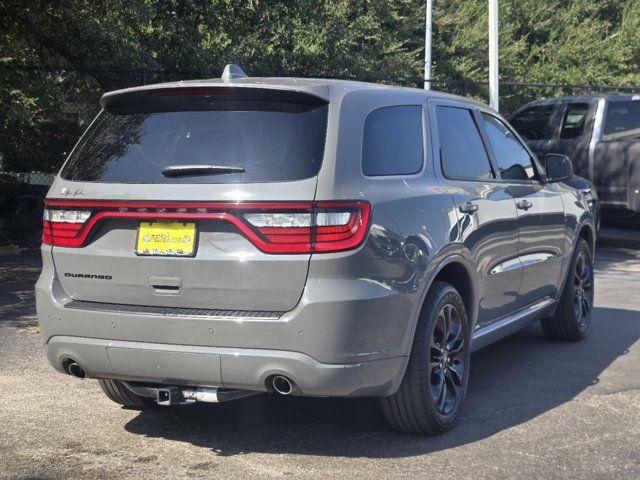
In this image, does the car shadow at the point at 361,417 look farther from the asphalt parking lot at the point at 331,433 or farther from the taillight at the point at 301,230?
the taillight at the point at 301,230

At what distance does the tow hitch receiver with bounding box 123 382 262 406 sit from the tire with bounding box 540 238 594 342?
142 inches

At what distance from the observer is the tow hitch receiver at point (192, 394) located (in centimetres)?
486

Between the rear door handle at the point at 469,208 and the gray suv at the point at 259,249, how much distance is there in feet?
0.19

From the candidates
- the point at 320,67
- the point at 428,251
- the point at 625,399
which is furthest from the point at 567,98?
the point at 428,251

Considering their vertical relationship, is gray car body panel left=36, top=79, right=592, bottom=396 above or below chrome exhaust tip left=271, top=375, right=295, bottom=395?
above

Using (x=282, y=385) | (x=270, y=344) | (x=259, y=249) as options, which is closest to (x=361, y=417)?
(x=282, y=385)

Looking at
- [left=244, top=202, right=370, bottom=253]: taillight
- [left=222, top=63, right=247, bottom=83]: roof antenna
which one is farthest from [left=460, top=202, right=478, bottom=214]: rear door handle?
[left=222, top=63, right=247, bottom=83]: roof antenna

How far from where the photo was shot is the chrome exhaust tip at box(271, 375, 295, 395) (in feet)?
15.4

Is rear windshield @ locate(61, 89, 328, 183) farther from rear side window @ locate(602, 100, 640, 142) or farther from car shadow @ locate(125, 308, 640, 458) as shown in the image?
rear side window @ locate(602, 100, 640, 142)

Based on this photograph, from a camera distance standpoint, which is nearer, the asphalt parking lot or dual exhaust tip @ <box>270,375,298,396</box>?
dual exhaust tip @ <box>270,375,298,396</box>

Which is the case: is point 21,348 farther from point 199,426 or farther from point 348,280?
point 348,280

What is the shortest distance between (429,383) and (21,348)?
12.1 feet

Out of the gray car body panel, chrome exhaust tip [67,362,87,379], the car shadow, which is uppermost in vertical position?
the gray car body panel

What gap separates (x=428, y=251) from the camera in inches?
203
